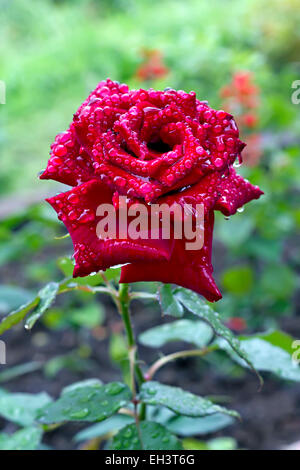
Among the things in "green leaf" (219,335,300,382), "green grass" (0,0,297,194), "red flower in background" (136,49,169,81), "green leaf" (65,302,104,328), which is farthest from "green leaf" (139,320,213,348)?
"red flower in background" (136,49,169,81)

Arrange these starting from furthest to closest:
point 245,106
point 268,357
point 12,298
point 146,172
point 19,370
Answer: point 245,106 < point 12,298 < point 19,370 < point 268,357 < point 146,172

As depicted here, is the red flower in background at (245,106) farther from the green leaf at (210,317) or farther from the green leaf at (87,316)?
the green leaf at (210,317)

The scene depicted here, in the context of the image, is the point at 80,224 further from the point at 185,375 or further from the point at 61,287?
the point at 185,375

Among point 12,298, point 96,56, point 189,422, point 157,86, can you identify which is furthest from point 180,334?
point 96,56

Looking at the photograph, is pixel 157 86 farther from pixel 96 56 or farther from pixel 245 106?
Answer: pixel 96 56

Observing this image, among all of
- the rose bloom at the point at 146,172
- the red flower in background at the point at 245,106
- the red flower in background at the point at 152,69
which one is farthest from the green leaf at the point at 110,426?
the red flower in background at the point at 152,69

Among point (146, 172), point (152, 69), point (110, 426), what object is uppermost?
point (152, 69)

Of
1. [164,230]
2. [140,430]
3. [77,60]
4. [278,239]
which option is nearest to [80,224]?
[164,230]
